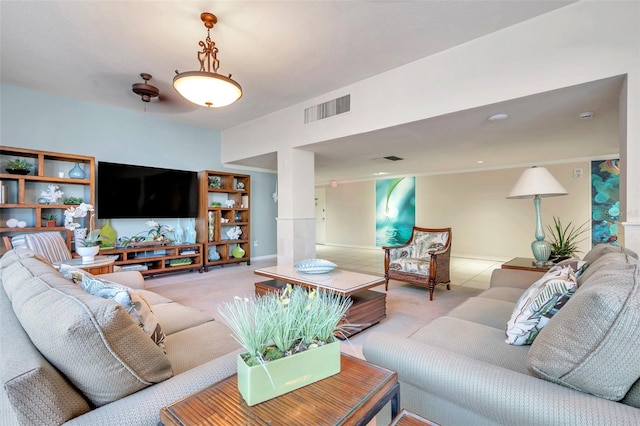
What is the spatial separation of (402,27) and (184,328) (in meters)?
2.91

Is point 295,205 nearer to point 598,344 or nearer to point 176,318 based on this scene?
point 176,318

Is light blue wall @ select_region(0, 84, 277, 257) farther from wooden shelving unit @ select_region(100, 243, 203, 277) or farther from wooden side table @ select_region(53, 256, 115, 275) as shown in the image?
wooden side table @ select_region(53, 256, 115, 275)

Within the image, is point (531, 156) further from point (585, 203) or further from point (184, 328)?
point (184, 328)

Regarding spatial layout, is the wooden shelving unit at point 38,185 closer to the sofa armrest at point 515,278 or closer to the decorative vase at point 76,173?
the decorative vase at point 76,173

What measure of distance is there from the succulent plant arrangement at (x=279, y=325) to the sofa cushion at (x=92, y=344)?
264 millimetres

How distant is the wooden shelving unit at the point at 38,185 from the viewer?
365cm

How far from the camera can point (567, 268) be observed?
1.55 meters

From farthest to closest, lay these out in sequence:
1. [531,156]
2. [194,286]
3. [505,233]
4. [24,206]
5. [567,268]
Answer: [505,233], [531,156], [194,286], [24,206], [567,268]

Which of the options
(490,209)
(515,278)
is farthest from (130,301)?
(490,209)

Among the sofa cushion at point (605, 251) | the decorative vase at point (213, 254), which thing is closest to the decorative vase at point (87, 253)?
the decorative vase at point (213, 254)

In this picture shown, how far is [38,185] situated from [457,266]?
713cm

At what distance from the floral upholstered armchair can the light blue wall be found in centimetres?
348

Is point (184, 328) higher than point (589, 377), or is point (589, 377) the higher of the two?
point (589, 377)

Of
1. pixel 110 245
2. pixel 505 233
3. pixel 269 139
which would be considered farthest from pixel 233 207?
pixel 505 233
